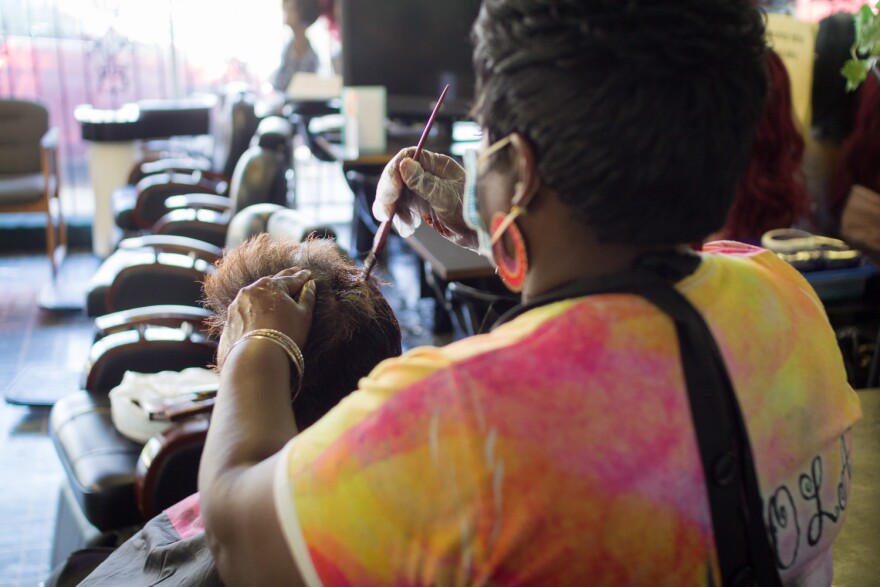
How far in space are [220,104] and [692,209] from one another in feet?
16.6

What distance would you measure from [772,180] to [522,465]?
228 cm

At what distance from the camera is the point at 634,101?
660 mm

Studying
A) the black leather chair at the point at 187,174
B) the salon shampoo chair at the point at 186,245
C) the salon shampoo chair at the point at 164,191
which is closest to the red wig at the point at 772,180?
the salon shampoo chair at the point at 186,245

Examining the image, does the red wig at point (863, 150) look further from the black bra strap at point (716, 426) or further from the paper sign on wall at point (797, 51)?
the black bra strap at point (716, 426)

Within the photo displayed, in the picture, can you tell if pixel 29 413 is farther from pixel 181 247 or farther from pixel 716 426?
pixel 716 426

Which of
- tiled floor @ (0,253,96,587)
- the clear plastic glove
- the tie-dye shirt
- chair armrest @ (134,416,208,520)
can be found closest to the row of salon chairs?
chair armrest @ (134,416,208,520)

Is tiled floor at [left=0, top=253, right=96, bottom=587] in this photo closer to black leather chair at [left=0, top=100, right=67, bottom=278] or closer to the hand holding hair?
black leather chair at [left=0, top=100, right=67, bottom=278]

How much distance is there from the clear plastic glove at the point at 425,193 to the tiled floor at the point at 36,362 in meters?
0.28

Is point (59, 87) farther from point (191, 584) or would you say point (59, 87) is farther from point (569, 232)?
point (569, 232)

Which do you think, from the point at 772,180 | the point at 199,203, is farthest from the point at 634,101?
the point at 199,203

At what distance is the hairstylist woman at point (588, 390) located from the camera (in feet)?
2.12

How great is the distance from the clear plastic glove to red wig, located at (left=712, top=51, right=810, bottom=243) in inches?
62.8

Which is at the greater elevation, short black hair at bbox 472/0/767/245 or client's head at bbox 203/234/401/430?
short black hair at bbox 472/0/767/245

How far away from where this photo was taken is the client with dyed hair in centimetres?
121
